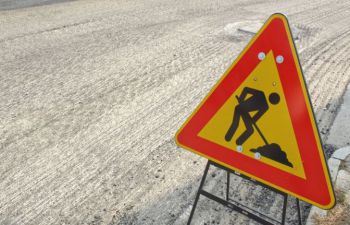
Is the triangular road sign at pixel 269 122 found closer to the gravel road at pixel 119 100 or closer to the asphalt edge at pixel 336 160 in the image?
the gravel road at pixel 119 100

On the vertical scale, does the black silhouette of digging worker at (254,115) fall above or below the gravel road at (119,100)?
above

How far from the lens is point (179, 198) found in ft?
12.9

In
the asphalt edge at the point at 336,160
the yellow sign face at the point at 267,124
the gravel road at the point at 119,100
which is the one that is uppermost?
the yellow sign face at the point at 267,124

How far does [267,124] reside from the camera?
238 cm

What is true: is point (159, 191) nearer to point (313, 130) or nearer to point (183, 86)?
point (313, 130)

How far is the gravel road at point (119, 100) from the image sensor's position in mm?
3896

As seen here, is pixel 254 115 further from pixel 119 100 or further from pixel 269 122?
pixel 119 100

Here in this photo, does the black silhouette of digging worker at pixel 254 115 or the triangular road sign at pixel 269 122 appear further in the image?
the black silhouette of digging worker at pixel 254 115

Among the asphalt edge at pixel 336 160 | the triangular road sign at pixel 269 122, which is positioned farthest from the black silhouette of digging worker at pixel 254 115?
the asphalt edge at pixel 336 160

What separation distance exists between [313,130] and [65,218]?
253 cm

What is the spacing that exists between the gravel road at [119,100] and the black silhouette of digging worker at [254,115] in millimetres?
1437

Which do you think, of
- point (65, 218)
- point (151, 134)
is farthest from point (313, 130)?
point (151, 134)

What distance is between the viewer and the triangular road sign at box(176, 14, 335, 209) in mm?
2209

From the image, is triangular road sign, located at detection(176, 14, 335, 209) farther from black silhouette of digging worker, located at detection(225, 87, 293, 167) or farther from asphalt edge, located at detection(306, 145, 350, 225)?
asphalt edge, located at detection(306, 145, 350, 225)
